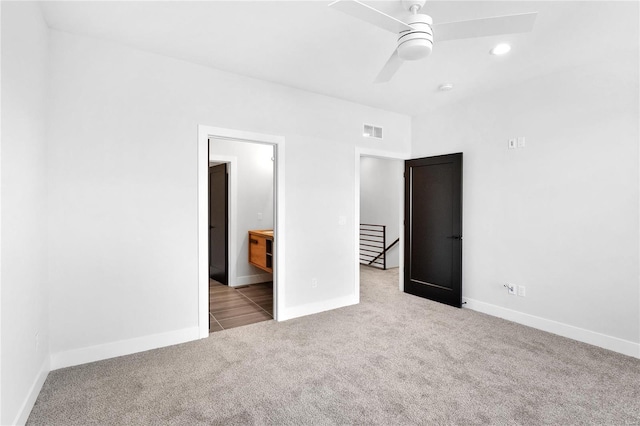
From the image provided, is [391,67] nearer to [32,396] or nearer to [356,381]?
[356,381]

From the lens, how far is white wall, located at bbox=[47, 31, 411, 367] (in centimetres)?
262

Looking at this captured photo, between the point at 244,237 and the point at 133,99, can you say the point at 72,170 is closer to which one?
the point at 133,99

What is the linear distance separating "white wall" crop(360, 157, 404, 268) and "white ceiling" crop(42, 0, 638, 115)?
354 cm

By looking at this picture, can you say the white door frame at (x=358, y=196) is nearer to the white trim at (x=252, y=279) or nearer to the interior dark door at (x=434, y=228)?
the interior dark door at (x=434, y=228)

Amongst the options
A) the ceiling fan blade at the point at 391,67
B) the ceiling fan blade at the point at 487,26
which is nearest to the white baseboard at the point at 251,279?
the ceiling fan blade at the point at 391,67

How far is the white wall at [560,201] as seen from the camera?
2.96 m

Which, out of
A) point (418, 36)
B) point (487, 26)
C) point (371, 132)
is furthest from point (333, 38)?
point (371, 132)

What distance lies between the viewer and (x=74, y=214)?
A: 265cm

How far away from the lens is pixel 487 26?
1883mm

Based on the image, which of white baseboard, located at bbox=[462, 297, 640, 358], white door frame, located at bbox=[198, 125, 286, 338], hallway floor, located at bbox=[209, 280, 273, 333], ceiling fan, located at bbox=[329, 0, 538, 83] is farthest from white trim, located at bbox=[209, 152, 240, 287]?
ceiling fan, located at bbox=[329, 0, 538, 83]

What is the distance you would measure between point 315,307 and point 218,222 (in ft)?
8.53

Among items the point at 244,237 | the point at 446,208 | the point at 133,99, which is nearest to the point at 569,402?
the point at 446,208

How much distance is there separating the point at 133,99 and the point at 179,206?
40.0 inches

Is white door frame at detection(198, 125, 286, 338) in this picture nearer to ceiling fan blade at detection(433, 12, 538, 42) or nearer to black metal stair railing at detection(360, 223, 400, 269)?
ceiling fan blade at detection(433, 12, 538, 42)
